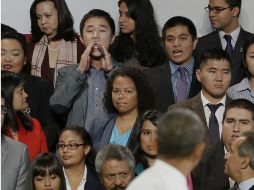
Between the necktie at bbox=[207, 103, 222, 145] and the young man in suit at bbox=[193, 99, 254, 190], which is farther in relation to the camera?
the necktie at bbox=[207, 103, 222, 145]

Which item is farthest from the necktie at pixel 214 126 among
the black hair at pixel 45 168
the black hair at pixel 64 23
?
the black hair at pixel 64 23

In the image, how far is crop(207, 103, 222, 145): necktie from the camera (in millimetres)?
4719

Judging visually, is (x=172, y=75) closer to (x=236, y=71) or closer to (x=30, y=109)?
(x=236, y=71)

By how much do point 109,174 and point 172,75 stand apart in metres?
1.05

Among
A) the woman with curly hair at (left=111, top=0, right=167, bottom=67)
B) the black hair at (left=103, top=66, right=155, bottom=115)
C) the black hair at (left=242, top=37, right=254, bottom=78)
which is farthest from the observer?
the woman with curly hair at (left=111, top=0, right=167, bottom=67)

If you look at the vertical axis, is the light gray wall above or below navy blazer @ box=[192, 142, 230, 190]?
above

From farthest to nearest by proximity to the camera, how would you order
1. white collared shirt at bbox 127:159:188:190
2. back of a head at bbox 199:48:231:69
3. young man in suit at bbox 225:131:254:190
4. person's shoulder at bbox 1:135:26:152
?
1. back of a head at bbox 199:48:231:69
2. person's shoulder at bbox 1:135:26:152
3. young man in suit at bbox 225:131:254:190
4. white collared shirt at bbox 127:159:188:190

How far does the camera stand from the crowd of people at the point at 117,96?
4441 mm

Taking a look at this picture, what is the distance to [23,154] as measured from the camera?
4453mm

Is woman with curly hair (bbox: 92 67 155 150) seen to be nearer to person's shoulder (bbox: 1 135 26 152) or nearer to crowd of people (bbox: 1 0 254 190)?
crowd of people (bbox: 1 0 254 190)

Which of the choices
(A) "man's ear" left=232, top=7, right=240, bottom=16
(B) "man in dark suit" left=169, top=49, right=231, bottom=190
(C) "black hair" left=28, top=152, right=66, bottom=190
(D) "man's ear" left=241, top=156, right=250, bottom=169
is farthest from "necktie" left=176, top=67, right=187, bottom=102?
(D) "man's ear" left=241, top=156, right=250, bottom=169

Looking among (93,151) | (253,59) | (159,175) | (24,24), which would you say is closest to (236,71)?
(253,59)

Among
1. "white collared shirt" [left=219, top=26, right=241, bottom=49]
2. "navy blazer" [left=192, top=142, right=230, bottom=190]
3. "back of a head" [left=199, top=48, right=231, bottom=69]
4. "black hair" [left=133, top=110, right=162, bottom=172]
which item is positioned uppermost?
"white collared shirt" [left=219, top=26, right=241, bottom=49]

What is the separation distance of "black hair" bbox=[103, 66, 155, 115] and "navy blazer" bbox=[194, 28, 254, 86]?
23.2 inches
